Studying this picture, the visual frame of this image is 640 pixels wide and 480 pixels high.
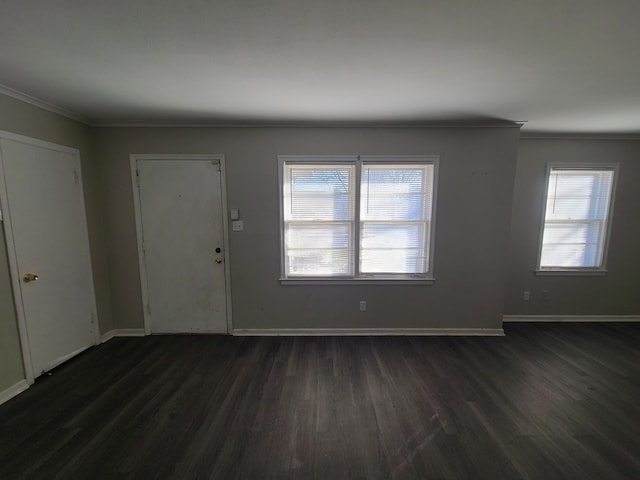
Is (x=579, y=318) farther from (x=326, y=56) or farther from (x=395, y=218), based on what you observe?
(x=326, y=56)

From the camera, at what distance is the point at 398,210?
2.92m

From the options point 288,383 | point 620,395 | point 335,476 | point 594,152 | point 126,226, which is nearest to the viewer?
point 335,476

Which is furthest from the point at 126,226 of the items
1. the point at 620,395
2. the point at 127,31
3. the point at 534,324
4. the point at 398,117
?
the point at 534,324

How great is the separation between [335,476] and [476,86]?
2.77 m

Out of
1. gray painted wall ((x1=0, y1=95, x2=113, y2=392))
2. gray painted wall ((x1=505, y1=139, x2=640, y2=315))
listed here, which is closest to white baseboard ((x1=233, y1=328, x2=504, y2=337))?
gray painted wall ((x1=505, y1=139, x2=640, y2=315))

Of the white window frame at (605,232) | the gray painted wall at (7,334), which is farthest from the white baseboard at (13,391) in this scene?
the white window frame at (605,232)

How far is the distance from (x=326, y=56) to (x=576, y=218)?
12.9 ft

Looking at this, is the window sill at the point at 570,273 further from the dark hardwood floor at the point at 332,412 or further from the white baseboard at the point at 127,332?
the white baseboard at the point at 127,332

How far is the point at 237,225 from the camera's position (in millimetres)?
2898

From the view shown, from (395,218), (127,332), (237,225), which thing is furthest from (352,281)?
(127,332)

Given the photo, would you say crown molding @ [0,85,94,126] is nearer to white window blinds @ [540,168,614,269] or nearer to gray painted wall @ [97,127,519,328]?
gray painted wall @ [97,127,519,328]

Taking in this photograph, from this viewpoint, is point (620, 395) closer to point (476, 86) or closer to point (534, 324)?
point (534, 324)

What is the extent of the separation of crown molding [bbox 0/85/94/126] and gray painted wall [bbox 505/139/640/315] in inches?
201

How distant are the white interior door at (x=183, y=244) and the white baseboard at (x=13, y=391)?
41.1 inches
